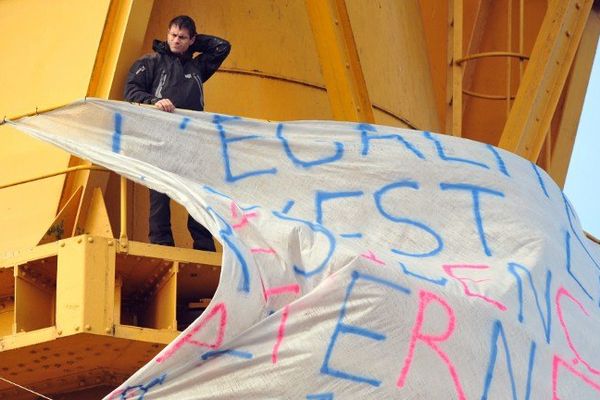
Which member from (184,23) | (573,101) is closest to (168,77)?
(184,23)

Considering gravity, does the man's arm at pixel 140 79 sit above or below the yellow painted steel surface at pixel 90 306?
above

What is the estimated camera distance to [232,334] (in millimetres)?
11164

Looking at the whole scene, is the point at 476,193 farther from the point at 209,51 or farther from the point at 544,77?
the point at 544,77

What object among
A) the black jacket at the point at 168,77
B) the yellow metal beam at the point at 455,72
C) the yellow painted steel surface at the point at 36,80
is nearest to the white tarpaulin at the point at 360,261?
the black jacket at the point at 168,77

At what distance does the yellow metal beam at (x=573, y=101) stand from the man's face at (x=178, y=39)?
475 cm

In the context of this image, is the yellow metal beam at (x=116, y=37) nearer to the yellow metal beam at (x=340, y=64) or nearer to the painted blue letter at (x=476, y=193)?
the yellow metal beam at (x=340, y=64)

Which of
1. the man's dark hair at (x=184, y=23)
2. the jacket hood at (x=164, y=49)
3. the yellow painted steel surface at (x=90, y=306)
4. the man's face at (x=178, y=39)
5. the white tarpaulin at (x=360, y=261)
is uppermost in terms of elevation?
the man's dark hair at (x=184, y=23)

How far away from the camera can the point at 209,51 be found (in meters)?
13.8

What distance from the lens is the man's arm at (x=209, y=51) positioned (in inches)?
541

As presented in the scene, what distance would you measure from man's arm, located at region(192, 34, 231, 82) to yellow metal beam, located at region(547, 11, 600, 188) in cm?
443

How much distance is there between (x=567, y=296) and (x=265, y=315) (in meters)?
2.39

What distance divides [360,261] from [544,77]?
16.9ft

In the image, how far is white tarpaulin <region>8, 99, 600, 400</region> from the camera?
440 inches

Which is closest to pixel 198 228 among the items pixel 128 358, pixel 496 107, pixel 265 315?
pixel 128 358
